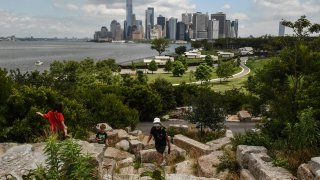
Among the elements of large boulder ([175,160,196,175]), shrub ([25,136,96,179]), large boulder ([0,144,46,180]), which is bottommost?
large boulder ([175,160,196,175])

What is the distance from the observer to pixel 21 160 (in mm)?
8328

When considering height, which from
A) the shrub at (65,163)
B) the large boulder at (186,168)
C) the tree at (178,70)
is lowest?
the tree at (178,70)

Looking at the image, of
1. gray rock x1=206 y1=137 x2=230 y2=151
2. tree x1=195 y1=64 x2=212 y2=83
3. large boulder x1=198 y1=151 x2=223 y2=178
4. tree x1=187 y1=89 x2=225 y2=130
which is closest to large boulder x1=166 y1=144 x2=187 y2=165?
gray rock x1=206 y1=137 x2=230 y2=151

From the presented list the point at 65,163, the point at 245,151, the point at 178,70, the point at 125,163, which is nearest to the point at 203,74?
the point at 178,70

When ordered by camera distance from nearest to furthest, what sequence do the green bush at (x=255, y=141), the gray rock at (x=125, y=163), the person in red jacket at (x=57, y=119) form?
the person in red jacket at (x=57, y=119)
the green bush at (x=255, y=141)
the gray rock at (x=125, y=163)

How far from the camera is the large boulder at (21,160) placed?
7.80 m

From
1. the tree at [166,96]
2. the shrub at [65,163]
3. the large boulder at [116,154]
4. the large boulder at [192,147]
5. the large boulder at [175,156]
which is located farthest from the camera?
the tree at [166,96]

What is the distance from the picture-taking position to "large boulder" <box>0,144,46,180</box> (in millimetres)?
7802

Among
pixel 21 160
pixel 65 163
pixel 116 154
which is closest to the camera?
pixel 65 163

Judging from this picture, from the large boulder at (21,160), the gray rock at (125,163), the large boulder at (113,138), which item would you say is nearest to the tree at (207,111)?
the large boulder at (113,138)

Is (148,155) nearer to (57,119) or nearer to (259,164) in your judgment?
(57,119)

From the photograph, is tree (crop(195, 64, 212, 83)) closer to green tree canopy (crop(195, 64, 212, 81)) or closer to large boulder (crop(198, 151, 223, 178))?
green tree canopy (crop(195, 64, 212, 81))

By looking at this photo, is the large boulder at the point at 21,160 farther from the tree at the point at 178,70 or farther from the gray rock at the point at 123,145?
the tree at the point at 178,70

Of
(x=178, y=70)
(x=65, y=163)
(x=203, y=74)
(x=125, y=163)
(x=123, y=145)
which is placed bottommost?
(x=178, y=70)
